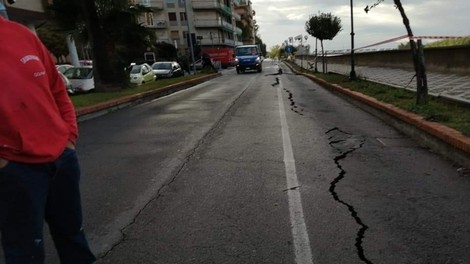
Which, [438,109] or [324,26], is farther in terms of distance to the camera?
[324,26]

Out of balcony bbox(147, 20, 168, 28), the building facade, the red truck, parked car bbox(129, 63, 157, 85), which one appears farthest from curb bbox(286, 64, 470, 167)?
balcony bbox(147, 20, 168, 28)

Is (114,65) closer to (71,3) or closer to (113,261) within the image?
(71,3)

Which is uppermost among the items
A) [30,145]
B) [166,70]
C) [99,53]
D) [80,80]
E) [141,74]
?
[99,53]

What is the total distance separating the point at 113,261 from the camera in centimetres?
321

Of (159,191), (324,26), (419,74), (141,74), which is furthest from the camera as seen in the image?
(324,26)

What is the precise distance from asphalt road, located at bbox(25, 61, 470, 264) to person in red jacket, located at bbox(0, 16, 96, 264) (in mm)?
1215

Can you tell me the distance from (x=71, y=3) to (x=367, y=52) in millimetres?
21543

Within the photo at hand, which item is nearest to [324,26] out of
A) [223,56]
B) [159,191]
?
[159,191]

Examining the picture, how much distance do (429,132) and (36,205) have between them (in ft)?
19.1

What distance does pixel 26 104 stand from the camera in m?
1.96

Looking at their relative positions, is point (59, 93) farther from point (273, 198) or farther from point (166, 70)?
point (166, 70)

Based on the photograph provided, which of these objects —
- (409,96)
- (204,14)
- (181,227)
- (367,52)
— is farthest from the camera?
(204,14)

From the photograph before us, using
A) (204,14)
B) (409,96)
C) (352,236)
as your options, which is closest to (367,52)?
(409,96)

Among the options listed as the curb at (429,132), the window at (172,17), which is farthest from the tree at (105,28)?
the window at (172,17)
